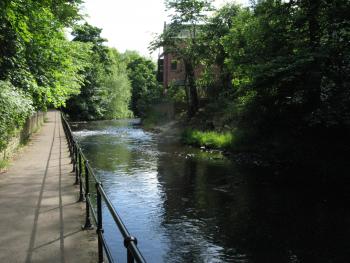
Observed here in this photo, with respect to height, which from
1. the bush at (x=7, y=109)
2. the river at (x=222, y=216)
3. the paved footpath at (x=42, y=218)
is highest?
the bush at (x=7, y=109)

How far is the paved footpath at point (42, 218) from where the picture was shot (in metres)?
5.21

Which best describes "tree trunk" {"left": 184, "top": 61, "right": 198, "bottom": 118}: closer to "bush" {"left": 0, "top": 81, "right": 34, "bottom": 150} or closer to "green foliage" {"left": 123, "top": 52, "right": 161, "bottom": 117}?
"bush" {"left": 0, "top": 81, "right": 34, "bottom": 150}

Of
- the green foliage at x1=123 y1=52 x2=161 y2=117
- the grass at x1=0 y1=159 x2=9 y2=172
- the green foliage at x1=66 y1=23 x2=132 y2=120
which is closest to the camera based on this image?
the grass at x1=0 y1=159 x2=9 y2=172

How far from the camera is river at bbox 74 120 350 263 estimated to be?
8367 mm

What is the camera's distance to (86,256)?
5.12 meters

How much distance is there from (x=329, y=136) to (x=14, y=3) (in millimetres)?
11689

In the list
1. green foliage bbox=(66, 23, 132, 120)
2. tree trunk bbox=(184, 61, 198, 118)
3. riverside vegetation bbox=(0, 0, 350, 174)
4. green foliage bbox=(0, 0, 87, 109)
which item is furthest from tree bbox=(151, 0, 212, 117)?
green foliage bbox=(66, 23, 132, 120)


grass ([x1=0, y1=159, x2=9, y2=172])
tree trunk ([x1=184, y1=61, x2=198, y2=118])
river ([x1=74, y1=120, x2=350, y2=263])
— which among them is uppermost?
tree trunk ([x1=184, y1=61, x2=198, y2=118])

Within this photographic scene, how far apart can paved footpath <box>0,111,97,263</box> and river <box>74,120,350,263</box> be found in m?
1.62

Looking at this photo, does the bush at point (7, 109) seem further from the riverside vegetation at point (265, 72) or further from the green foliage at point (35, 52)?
the green foliage at point (35, 52)

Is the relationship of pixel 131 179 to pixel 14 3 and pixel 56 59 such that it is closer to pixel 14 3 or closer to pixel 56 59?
pixel 56 59

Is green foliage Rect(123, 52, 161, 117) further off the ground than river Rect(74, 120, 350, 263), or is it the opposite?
green foliage Rect(123, 52, 161, 117)

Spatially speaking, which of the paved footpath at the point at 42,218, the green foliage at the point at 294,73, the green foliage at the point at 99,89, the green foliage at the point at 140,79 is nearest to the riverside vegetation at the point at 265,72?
the green foliage at the point at 294,73

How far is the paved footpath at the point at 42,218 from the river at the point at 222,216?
5.32 ft
